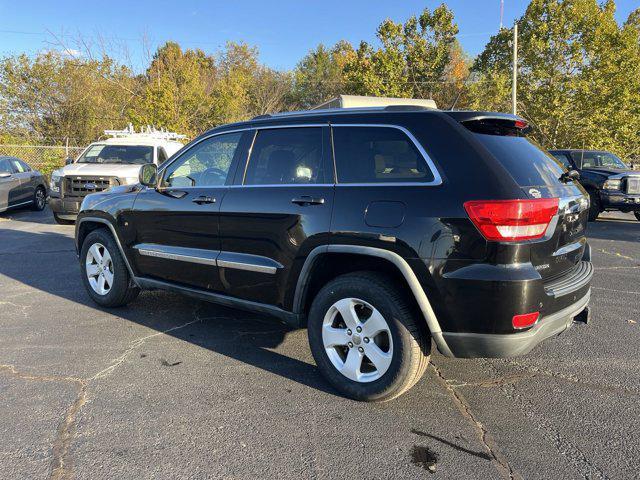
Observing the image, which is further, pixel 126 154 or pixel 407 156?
pixel 126 154

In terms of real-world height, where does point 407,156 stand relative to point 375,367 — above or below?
above

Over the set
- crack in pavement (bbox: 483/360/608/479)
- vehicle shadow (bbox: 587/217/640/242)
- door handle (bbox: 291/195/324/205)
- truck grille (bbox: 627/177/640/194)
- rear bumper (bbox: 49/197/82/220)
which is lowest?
crack in pavement (bbox: 483/360/608/479)

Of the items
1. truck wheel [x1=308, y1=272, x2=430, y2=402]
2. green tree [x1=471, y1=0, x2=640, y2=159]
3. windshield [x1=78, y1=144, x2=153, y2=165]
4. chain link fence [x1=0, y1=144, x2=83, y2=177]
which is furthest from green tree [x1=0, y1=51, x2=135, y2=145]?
truck wheel [x1=308, y1=272, x2=430, y2=402]

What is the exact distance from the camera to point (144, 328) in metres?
4.48

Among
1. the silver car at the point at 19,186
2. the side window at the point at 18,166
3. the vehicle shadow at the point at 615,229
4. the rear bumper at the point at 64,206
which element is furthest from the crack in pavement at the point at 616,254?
the side window at the point at 18,166

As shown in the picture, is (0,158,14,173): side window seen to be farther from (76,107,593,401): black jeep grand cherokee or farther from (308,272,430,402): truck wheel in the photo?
(308,272,430,402): truck wheel

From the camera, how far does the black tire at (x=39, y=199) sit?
1334 cm

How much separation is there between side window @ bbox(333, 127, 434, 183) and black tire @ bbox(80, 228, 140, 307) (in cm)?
274

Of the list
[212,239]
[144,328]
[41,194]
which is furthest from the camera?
[41,194]

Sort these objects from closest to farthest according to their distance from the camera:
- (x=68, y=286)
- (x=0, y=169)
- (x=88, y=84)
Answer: (x=68, y=286) → (x=0, y=169) → (x=88, y=84)

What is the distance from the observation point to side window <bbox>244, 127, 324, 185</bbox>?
341cm

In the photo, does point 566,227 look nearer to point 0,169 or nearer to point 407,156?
point 407,156

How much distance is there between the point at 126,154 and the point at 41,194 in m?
4.72

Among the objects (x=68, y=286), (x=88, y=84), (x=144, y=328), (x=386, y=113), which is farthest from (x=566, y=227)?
(x=88, y=84)
